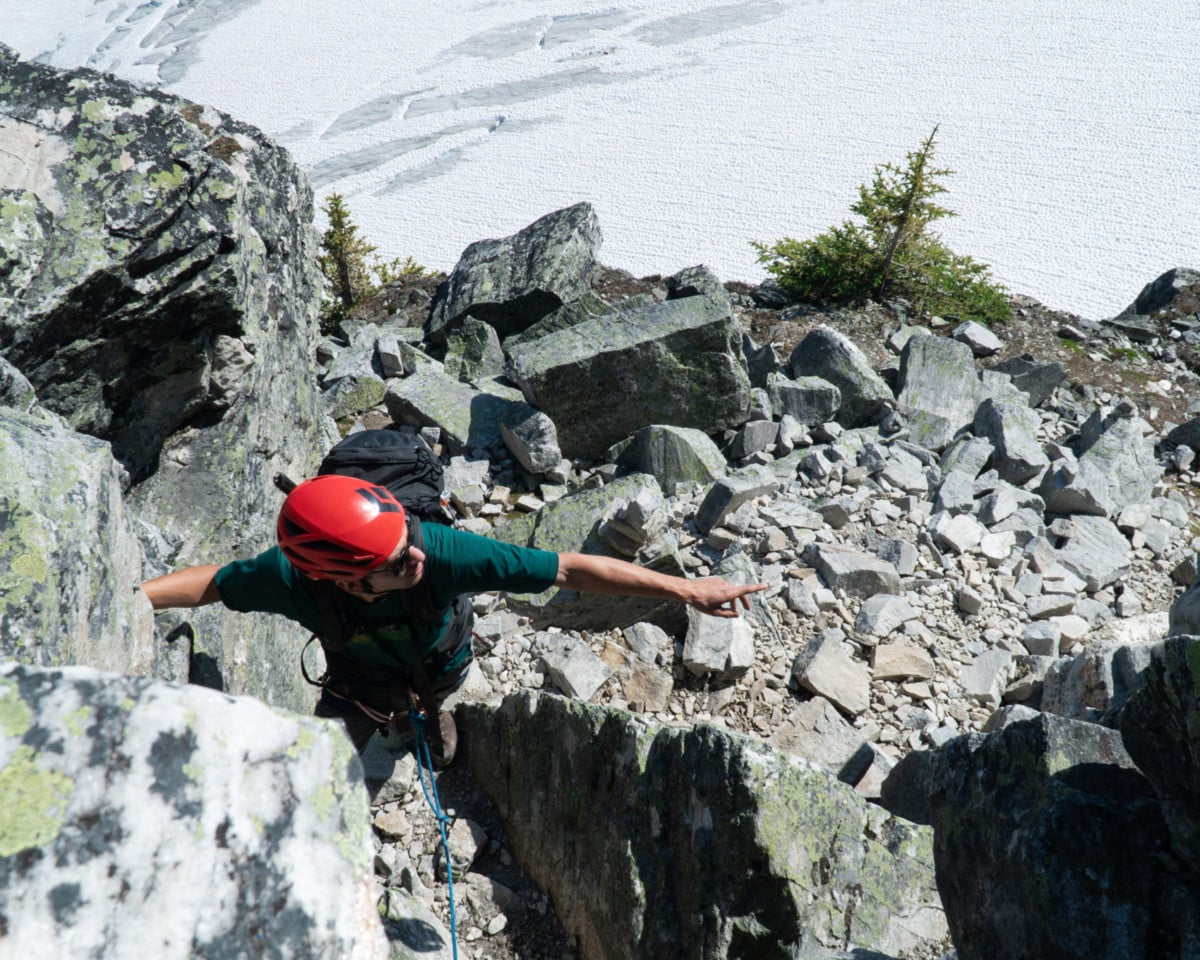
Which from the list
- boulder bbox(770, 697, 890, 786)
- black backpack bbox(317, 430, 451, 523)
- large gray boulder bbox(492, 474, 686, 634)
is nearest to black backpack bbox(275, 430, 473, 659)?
black backpack bbox(317, 430, 451, 523)

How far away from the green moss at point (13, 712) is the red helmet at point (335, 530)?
5.45 feet

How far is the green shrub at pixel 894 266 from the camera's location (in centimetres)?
1464

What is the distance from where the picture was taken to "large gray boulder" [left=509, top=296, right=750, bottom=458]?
10062mm

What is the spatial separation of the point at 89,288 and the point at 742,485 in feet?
19.2

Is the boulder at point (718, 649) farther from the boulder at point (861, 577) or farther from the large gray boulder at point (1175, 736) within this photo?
the large gray boulder at point (1175, 736)

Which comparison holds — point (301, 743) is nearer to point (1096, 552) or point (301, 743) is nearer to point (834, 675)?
point (834, 675)

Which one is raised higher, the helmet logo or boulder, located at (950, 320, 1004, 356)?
the helmet logo

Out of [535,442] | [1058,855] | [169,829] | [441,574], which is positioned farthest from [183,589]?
[535,442]

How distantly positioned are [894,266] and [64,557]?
48.3 ft

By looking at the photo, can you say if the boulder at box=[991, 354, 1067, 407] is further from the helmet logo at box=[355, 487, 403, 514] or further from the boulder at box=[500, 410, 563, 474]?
the helmet logo at box=[355, 487, 403, 514]

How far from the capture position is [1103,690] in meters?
5.54

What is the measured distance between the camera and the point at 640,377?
1014cm

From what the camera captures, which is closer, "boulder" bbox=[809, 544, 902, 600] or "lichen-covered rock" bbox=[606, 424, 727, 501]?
"boulder" bbox=[809, 544, 902, 600]

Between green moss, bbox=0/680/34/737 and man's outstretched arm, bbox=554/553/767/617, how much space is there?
2523 mm
